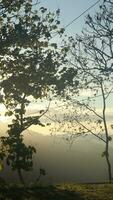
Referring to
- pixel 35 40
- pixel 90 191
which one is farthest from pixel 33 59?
pixel 90 191

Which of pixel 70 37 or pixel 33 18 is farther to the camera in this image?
pixel 70 37

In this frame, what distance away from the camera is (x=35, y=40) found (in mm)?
38625

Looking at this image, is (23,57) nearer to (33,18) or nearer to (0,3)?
(33,18)

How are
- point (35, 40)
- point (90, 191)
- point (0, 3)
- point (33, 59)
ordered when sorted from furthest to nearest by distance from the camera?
point (33, 59) < point (35, 40) < point (0, 3) < point (90, 191)

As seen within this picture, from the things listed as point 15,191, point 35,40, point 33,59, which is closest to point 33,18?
point 35,40

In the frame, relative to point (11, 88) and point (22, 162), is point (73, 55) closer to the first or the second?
point (11, 88)

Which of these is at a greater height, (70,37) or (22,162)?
(70,37)

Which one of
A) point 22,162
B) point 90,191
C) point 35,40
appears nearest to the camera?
point 90,191

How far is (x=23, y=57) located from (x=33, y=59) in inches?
137

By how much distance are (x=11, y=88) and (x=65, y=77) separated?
525cm

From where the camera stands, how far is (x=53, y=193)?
73.5ft

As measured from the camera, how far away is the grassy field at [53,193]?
68.7 ft

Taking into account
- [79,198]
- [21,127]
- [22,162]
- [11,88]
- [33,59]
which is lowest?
[79,198]

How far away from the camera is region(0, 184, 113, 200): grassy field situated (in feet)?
68.7
